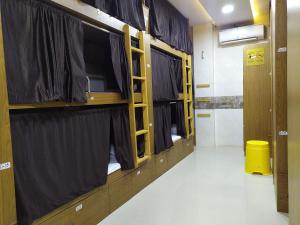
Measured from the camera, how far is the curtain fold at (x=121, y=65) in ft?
8.97

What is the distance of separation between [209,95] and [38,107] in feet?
15.5

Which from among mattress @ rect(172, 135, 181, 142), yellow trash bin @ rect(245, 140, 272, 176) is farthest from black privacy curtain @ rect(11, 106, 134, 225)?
yellow trash bin @ rect(245, 140, 272, 176)

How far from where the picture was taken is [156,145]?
3.66m

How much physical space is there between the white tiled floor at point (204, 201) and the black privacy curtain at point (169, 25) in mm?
2291

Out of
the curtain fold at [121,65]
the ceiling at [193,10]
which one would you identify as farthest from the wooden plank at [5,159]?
the ceiling at [193,10]

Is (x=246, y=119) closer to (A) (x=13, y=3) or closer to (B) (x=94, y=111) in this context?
(B) (x=94, y=111)

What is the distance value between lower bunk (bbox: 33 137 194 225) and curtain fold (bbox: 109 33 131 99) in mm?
911

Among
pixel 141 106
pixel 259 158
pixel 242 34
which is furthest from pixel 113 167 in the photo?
pixel 242 34

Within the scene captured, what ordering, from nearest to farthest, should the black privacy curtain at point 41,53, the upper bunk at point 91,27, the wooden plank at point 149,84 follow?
the black privacy curtain at point 41,53, the upper bunk at point 91,27, the wooden plank at point 149,84

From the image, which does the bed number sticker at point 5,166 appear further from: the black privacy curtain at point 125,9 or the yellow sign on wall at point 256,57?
the yellow sign on wall at point 256,57

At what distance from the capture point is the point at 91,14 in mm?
2377

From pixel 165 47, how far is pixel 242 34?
7.58 ft

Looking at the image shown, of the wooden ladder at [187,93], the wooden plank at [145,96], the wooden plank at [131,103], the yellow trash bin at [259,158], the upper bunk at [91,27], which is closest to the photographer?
the upper bunk at [91,27]

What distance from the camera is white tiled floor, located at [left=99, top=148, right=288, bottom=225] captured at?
244cm
